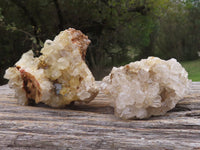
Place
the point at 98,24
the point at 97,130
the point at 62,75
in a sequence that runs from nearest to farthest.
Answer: the point at 97,130 < the point at 62,75 < the point at 98,24

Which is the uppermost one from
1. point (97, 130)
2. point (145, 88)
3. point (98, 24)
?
point (98, 24)

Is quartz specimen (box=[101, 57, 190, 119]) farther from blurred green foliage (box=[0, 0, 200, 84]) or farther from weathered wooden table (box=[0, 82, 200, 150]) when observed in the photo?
blurred green foliage (box=[0, 0, 200, 84])

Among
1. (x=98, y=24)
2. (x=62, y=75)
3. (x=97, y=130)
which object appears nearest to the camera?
(x=97, y=130)

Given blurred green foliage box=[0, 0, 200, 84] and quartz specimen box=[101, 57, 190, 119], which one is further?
blurred green foliage box=[0, 0, 200, 84]

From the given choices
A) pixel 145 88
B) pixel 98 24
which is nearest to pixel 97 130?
pixel 145 88

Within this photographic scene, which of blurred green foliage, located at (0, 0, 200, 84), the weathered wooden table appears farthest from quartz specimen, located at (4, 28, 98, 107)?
blurred green foliage, located at (0, 0, 200, 84)

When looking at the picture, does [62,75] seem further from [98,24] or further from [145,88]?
[98,24]

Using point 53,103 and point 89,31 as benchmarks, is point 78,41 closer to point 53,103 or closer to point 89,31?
point 53,103

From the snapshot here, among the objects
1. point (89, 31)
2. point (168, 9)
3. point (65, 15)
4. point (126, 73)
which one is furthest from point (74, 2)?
point (126, 73)
